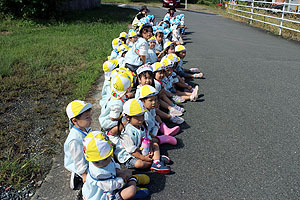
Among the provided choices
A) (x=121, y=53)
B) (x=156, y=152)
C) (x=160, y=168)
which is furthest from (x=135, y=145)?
(x=121, y=53)

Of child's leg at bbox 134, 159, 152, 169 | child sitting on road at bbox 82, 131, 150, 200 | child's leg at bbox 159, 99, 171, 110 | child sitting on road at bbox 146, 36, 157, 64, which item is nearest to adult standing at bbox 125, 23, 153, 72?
child sitting on road at bbox 146, 36, 157, 64

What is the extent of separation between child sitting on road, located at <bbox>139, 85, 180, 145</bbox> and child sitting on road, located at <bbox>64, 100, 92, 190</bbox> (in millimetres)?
957

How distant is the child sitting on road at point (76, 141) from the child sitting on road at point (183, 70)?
145 inches

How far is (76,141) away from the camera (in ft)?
9.18

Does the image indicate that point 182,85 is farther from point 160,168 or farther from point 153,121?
point 160,168

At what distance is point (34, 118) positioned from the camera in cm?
463

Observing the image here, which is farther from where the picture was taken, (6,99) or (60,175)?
(6,99)

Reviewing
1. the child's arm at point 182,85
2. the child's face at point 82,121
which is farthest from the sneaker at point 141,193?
the child's arm at point 182,85

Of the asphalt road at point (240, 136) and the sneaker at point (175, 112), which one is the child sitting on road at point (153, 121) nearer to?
the asphalt road at point (240, 136)

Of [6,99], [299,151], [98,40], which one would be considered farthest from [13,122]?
[98,40]

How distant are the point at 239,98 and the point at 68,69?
4335mm

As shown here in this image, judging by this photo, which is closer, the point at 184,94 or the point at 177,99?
the point at 177,99

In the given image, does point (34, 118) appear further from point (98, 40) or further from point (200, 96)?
point (98, 40)

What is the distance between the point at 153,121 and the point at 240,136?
53.5 inches
